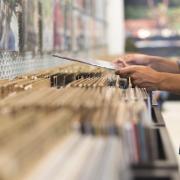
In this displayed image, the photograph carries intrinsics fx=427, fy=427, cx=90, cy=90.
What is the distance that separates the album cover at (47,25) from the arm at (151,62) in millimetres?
619

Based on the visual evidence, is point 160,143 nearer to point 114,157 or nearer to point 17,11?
point 114,157

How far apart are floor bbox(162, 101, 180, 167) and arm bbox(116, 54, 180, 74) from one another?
6.06 feet

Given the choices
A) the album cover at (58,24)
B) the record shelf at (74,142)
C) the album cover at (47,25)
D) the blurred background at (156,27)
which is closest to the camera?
the record shelf at (74,142)

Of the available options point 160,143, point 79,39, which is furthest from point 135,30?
point 160,143

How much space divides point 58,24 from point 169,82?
1.70 meters

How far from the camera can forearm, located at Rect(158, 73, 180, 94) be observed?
2.23 metres

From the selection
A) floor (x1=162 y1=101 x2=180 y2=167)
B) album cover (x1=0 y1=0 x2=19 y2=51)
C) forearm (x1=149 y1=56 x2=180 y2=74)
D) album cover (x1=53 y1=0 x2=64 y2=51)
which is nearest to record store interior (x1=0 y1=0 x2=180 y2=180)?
album cover (x1=0 y1=0 x2=19 y2=51)

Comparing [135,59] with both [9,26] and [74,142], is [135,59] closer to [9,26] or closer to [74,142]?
[9,26]

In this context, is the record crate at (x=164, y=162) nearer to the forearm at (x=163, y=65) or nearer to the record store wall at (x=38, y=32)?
the record store wall at (x=38, y=32)

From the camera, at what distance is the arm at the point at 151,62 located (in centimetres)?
297

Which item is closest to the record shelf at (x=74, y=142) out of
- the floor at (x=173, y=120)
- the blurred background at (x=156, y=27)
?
the floor at (x=173, y=120)

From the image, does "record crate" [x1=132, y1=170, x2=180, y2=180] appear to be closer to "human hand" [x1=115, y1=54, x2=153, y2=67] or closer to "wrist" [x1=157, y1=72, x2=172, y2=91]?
"wrist" [x1=157, y1=72, x2=172, y2=91]

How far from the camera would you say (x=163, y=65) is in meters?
3.33

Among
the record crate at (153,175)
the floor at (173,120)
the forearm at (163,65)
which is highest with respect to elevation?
the forearm at (163,65)
